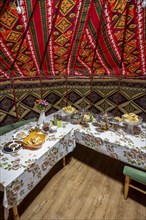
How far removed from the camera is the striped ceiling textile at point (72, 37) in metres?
2.13

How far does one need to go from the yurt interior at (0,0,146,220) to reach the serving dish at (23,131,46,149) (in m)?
0.01

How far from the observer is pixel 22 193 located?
183cm

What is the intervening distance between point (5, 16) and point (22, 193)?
2281mm

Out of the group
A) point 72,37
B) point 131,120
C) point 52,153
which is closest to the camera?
point 52,153

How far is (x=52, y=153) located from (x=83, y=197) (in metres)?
0.91

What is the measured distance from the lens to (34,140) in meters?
2.19

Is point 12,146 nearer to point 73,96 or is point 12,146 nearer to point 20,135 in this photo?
point 20,135

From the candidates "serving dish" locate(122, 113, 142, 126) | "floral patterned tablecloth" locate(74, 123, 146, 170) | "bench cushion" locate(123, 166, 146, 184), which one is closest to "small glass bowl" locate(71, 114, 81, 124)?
"floral patterned tablecloth" locate(74, 123, 146, 170)

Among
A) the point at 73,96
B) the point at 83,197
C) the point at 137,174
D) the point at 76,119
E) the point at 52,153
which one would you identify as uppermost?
the point at 73,96

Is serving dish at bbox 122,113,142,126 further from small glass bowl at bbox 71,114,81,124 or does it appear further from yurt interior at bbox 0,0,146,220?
small glass bowl at bbox 71,114,81,124

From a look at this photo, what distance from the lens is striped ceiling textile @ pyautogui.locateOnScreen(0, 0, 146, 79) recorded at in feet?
6.99

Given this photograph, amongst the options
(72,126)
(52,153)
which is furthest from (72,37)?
(52,153)

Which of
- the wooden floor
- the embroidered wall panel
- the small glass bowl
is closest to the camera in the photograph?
the wooden floor

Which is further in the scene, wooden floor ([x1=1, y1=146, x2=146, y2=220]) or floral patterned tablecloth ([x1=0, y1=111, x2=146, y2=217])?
wooden floor ([x1=1, y1=146, x2=146, y2=220])
